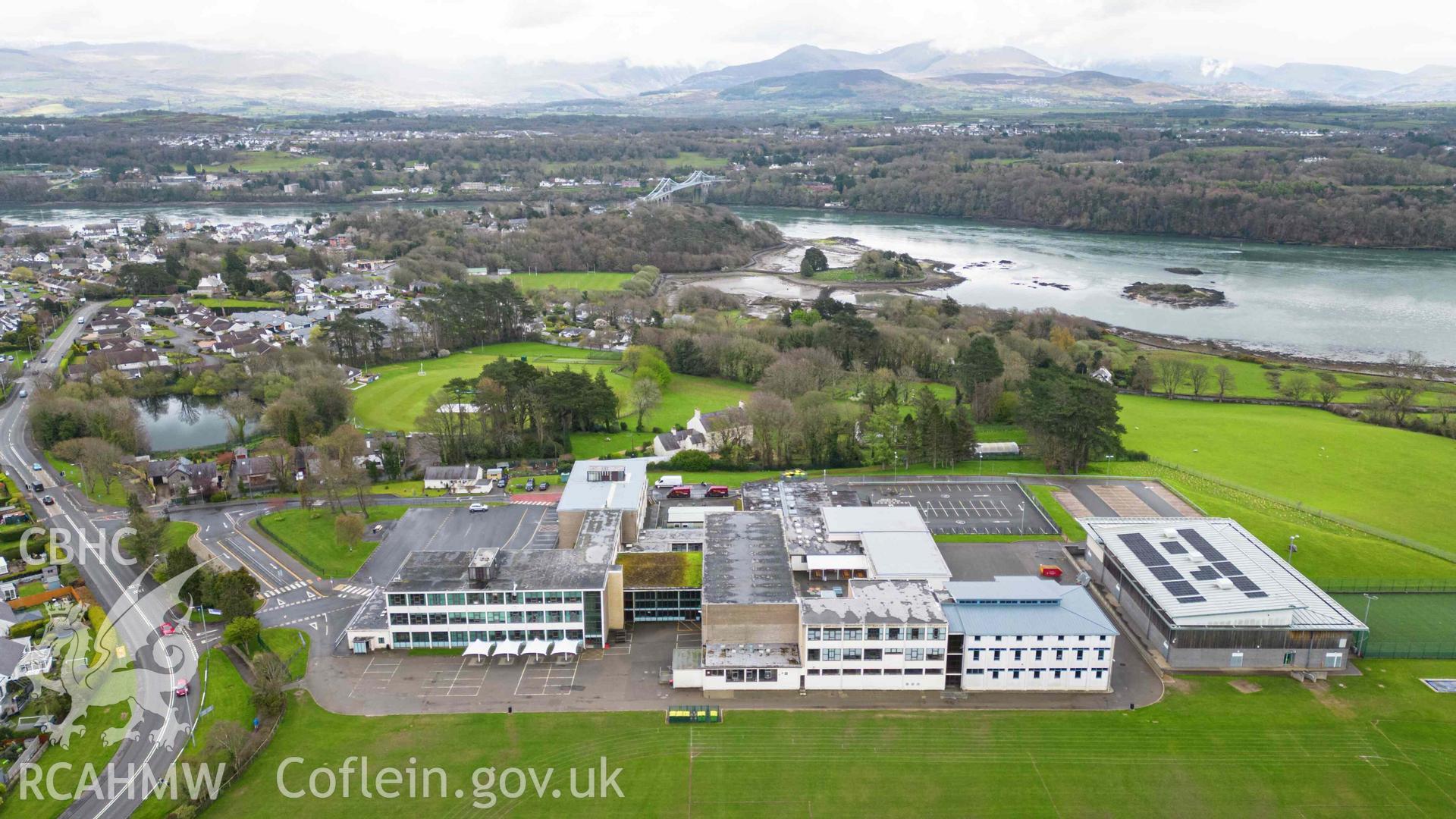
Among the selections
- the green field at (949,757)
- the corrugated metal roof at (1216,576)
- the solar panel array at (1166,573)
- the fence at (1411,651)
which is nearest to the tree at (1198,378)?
the corrugated metal roof at (1216,576)

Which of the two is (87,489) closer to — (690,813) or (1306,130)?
(690,813)

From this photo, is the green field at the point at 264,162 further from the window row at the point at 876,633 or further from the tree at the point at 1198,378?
the window row at the point at 876,633

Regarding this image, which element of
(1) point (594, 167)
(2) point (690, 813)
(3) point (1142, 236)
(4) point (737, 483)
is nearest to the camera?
(2) point (690, 813)

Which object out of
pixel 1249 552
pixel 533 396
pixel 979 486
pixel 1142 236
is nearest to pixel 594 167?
pixel 1142 236

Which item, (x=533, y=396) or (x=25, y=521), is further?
(x=533, y=396)

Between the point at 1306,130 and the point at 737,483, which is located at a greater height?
the point at 1306,130

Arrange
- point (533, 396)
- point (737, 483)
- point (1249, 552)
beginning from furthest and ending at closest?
point (533, 396) → point (737, 483) → point (1249, 552)

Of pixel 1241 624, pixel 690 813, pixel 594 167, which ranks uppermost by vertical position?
pixel 594 167

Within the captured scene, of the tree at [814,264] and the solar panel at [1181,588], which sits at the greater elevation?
the tree at [814,264]
